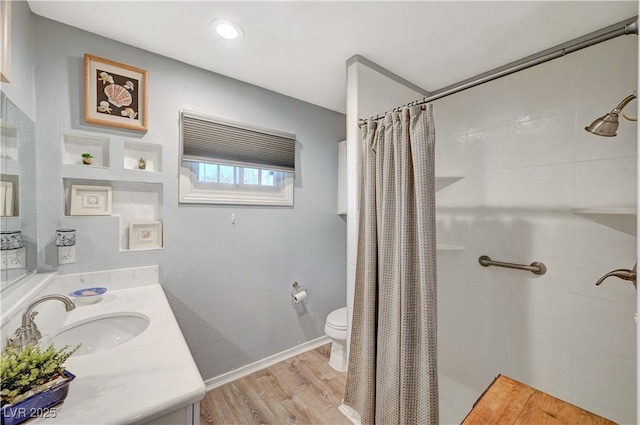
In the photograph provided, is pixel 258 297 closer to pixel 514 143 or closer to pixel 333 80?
pixel 333 80

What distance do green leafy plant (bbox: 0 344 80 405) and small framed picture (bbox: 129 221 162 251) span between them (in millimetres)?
1083

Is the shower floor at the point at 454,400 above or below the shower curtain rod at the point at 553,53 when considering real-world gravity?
below

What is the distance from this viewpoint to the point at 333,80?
1.97m

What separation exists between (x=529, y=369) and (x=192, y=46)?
285 centimetres

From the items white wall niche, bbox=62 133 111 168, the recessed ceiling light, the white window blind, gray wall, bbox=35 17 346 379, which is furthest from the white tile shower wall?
white wall niche, bbox=62 133 111 168

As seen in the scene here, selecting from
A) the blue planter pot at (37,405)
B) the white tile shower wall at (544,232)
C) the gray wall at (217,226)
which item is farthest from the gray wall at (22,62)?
the white tile shower wall at (544,232)

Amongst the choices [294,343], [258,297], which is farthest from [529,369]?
[258,297]

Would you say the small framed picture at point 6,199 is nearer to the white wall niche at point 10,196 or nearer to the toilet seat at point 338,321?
the white wall niche at point 10,196

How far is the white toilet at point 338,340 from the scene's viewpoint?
6.64 ft

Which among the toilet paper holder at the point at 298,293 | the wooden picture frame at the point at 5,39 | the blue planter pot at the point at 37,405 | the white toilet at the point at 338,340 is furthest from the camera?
the toilet paper holder at the point at 298,293

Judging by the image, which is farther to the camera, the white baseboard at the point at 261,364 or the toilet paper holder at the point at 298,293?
the toilet paper holder at the point at 298,293

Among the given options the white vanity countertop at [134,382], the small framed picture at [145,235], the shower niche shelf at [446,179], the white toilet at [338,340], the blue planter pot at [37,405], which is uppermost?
the shower niche shelf at [446,179]

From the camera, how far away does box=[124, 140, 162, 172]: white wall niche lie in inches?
63.9

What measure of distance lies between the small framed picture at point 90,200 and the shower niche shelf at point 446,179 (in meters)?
2.06
